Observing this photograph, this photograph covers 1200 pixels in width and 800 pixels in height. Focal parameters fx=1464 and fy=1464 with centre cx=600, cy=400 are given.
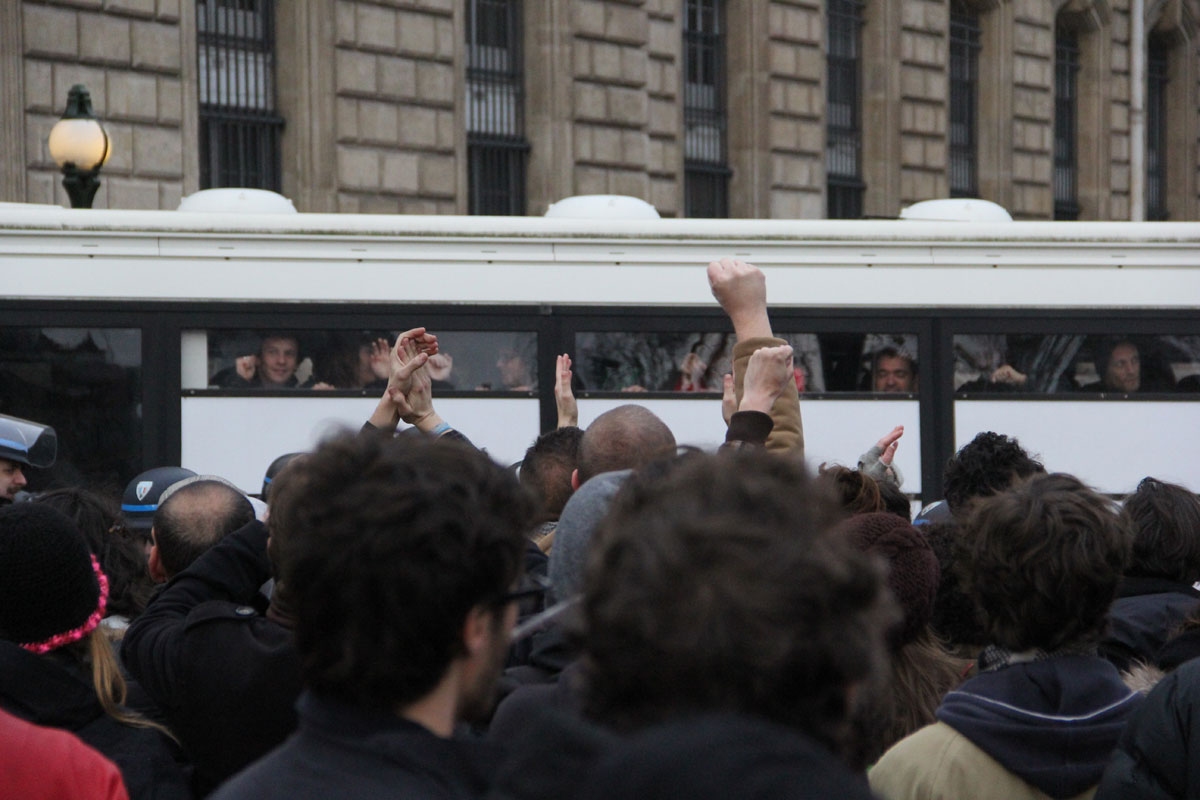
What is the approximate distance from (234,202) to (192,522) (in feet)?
21.5

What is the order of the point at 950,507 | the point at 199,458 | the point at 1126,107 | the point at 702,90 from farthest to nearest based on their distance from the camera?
the point at 1126,107 → the point at 702,90 → the point at 199,458 → the point at 950,507

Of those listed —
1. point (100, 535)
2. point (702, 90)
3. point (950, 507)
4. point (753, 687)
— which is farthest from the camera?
point (702, 90)

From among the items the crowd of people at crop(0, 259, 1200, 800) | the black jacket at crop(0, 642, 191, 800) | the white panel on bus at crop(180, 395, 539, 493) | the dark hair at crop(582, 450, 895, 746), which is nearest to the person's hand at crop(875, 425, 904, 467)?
the crowd of people at crop(0, 259, 1200, 800)

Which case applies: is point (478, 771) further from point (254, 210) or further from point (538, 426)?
point (254, 210)

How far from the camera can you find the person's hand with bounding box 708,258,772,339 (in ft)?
11.7

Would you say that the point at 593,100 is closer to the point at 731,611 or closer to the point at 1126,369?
the point at 1126,369

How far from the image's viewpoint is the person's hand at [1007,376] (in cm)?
948

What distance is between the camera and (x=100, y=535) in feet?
13.2

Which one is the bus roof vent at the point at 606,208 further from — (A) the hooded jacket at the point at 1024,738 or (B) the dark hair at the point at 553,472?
(A) the hooded jacket at the point at 1024,738

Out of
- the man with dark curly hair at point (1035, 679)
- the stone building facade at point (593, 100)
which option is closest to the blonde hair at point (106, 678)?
the man with dark curly hair at point (1035, 679)

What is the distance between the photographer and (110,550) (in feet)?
13.3

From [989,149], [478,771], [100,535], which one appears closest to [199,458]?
[100,535]

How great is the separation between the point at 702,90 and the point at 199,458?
44.9ft

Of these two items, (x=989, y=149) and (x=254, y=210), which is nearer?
(x=254, y=210)
